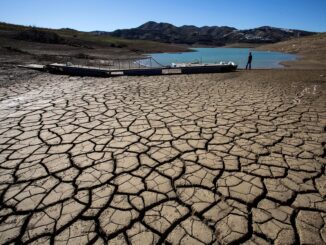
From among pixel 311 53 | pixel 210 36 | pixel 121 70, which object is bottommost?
pixel 121 70

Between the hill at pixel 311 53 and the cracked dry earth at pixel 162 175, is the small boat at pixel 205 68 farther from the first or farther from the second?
the hill at pixel 311 53

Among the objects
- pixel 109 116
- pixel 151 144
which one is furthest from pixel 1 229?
pixel 109 116

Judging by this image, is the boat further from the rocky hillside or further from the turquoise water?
the rocky hillside

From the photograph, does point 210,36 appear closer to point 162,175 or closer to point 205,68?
point 205,68

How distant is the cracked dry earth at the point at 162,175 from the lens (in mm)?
1971

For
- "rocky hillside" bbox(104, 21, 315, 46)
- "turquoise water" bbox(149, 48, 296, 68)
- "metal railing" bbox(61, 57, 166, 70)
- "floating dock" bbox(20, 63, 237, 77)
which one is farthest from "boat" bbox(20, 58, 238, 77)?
"rocky hillside" bbox(104, 21, 315, 46)

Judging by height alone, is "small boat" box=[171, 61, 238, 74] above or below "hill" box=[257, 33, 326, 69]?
below

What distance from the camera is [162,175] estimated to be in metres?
2.73

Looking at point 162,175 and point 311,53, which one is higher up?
point 311,53

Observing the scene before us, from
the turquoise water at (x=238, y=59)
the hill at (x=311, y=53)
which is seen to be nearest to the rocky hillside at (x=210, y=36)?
the turquoise water at (x=238, y=59)

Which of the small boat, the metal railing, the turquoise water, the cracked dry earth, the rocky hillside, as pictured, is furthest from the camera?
the rocky hillside

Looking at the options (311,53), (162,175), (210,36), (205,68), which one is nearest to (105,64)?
Result: (205,68)

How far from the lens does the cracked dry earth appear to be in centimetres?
197

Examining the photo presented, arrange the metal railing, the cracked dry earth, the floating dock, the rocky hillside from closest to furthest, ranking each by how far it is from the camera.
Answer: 1. the cracked dry earth
2. the floating dock
3. the metal railing
4. the rocky hillside
